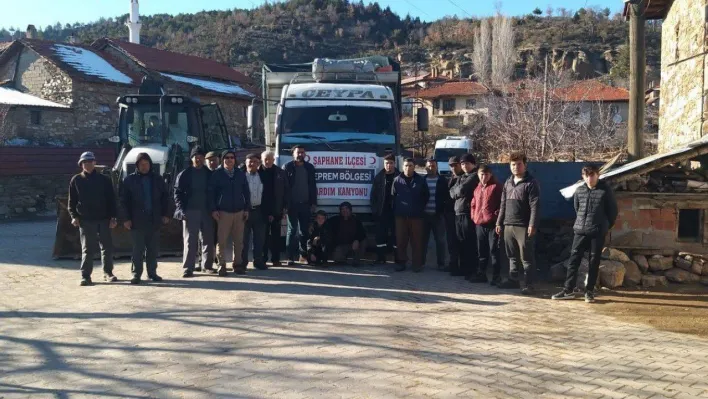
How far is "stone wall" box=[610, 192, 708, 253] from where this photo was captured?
9.47 metres

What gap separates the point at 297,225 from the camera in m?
10.9

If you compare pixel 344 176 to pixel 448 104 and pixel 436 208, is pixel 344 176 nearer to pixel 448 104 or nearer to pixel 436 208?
pixel 436 208

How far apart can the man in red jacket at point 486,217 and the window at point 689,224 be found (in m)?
2.71

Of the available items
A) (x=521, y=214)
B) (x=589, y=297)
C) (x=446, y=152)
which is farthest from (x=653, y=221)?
(x=446, y=152)

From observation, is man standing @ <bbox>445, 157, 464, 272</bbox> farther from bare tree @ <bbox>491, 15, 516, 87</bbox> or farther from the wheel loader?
bare tree @ <bbox>491, 15, 516, 87</bbox>

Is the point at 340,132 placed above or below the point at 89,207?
above

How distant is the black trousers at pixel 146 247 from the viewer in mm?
9297

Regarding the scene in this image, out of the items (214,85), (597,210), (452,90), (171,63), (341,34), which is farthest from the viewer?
(341,34)

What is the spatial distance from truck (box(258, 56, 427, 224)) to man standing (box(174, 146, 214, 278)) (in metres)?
1.91

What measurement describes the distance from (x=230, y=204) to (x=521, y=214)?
419 centimetres

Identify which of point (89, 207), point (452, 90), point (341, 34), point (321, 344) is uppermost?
point (341, 34)

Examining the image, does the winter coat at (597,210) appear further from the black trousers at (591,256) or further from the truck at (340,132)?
the truck at (340,132)

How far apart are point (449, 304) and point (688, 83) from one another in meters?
8.96

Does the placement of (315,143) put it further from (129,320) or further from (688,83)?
(688,83)
